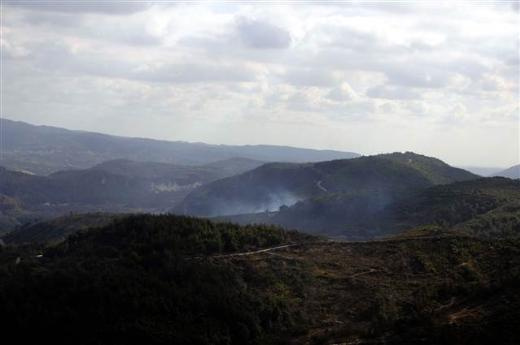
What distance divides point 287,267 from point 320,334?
63.0ft

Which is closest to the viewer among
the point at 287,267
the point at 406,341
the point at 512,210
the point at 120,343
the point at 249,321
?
the point at 406,341

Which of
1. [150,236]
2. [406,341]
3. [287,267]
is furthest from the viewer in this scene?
[150,236]

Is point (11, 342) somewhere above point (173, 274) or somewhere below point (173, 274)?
below

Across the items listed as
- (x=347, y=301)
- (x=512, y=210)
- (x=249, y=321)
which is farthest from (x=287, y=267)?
(x=512, y=210)

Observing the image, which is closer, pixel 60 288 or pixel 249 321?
pixel 249 321

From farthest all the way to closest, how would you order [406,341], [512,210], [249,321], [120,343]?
[512,210] < [249,321] < [120,343] < [406,341]

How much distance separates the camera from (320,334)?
57.1m

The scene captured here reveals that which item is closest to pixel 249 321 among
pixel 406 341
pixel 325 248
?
pixel 406 341

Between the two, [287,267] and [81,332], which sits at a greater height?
[287,267]

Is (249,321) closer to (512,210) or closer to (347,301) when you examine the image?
(347,301)

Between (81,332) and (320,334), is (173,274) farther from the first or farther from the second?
(320,334)

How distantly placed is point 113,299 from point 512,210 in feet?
387

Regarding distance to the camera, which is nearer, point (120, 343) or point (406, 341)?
point (406, 341)

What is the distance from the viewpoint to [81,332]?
189 ft
